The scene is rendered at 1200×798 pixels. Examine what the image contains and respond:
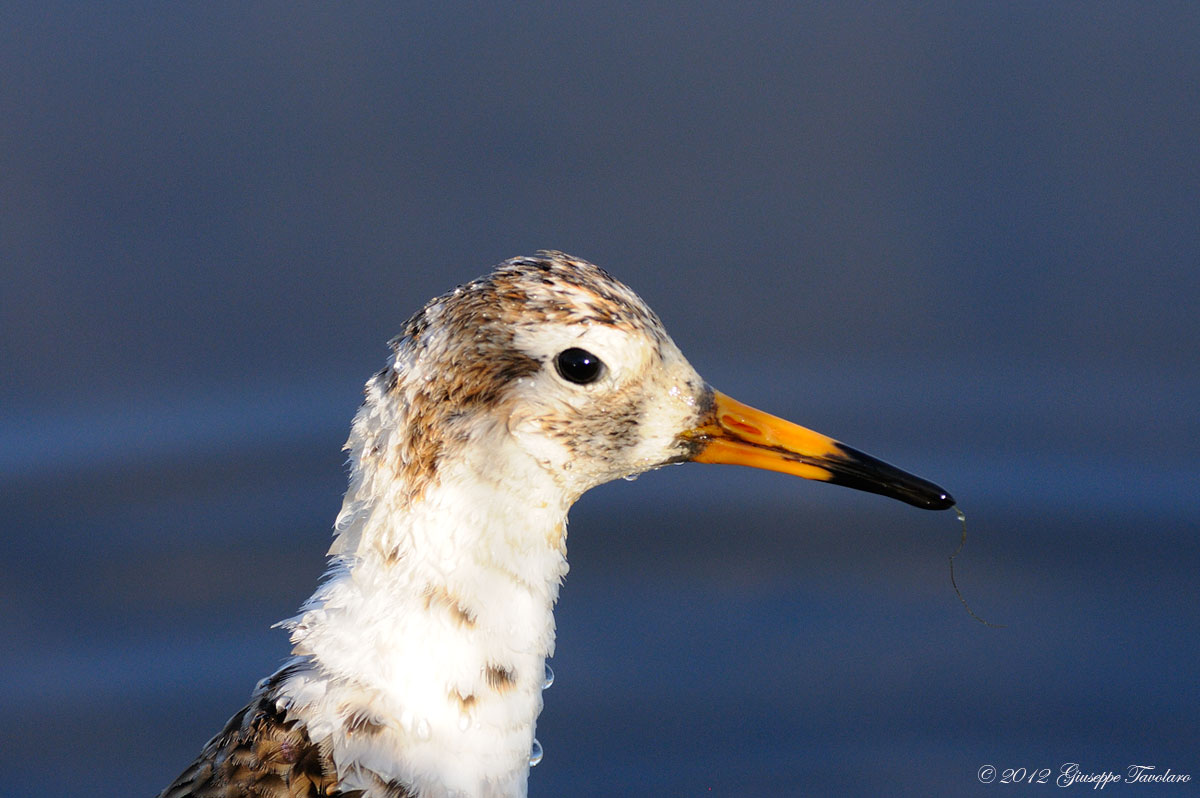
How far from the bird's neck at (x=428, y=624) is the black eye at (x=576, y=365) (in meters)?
0.23

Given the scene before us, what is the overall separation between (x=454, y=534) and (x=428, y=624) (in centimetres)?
22

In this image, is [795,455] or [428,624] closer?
[428,624]

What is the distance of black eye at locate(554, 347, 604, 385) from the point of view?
3.50 metres

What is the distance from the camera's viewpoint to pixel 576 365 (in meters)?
3.50

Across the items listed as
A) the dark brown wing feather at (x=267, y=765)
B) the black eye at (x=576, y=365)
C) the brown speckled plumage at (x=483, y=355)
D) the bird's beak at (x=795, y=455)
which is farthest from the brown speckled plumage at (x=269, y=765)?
the bird's beak at (x=795, y=455)

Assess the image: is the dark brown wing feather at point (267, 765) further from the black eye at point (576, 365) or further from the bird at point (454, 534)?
the black eye at point (576, 365)

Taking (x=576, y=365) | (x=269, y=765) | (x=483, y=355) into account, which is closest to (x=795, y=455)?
(x=576, y=365)

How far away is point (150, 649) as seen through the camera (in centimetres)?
566

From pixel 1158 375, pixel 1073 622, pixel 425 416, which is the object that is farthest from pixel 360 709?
pixel 1158 375

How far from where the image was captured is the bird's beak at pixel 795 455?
382cm

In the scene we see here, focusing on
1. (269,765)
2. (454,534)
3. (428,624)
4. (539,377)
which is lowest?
(269,765)

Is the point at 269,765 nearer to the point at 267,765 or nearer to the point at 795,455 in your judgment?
the point at 267,765

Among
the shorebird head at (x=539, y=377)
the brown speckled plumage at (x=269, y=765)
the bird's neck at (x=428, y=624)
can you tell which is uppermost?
the shorebird head at (x=539, y=377)

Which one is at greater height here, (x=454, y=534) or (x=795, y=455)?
(x=795, y=455)
